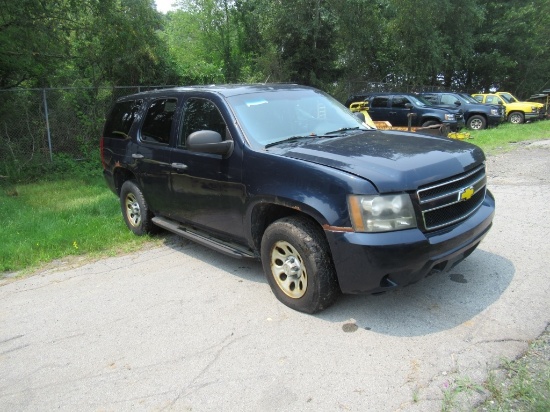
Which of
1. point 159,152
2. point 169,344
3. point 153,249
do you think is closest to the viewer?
point 169,344

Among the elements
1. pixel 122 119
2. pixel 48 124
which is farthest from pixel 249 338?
pixel 48 124

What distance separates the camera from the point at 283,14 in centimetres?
1930

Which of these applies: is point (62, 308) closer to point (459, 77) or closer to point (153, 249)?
point (153, 249)

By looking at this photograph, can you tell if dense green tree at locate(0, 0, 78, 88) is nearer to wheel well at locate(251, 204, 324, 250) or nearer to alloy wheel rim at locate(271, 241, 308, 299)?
wheel well at locate(251, 204, 324, 250)

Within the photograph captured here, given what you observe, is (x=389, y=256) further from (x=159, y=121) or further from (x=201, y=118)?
(x=159, y=121)

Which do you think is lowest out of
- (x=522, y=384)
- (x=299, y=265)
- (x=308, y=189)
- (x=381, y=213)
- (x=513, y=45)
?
(x=522, y=384)

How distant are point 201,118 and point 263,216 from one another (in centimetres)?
135

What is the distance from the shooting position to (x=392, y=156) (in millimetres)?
3549

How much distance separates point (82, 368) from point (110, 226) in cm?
359

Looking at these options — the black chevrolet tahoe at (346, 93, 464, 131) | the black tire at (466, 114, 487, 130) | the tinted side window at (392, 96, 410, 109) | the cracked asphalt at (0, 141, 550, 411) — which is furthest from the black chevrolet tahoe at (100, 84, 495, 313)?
the black tire at (466, 114, 487, 130)

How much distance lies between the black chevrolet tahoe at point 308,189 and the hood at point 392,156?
1 centimetres

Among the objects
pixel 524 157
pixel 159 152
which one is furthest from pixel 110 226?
pixel 524 157

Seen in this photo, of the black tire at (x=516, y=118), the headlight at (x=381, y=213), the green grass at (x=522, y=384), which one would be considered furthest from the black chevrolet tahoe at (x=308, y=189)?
the black tire at (x=516, y=118)

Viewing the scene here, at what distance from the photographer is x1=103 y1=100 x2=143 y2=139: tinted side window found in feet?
19.4
